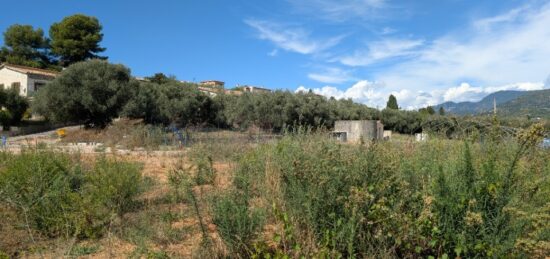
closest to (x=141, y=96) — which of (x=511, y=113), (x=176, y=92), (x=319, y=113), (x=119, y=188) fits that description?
(x=176, y=92)

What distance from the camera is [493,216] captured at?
2.53 m

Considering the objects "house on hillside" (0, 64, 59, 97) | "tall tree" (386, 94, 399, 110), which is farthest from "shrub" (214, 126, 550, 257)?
"tall tree" (386, 94, 399, 110)

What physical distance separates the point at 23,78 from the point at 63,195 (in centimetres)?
3523

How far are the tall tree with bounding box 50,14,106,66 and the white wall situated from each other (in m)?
7.63

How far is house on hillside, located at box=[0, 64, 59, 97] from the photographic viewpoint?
3294 cm

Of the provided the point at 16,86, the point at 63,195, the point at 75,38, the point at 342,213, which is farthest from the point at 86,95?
the point at 75,38

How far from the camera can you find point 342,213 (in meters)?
2.67

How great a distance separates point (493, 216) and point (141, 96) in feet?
75.8

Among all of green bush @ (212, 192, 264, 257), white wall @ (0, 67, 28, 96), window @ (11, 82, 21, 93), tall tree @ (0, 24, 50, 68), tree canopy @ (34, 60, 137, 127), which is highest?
tall tree @ (0, 24, 50, 68)

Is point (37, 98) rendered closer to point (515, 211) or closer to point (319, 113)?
point (319, 113)

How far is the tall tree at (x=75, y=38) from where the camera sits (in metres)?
41.0

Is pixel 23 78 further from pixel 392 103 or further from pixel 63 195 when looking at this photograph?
pixel 392 103

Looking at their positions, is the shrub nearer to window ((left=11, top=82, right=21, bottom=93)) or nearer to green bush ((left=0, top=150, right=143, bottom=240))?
green bush ((left=0, top=150, right=143, bottom=240))

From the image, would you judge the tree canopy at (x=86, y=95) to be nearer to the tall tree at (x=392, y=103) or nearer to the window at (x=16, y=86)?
the window at (x=16, y=86)
